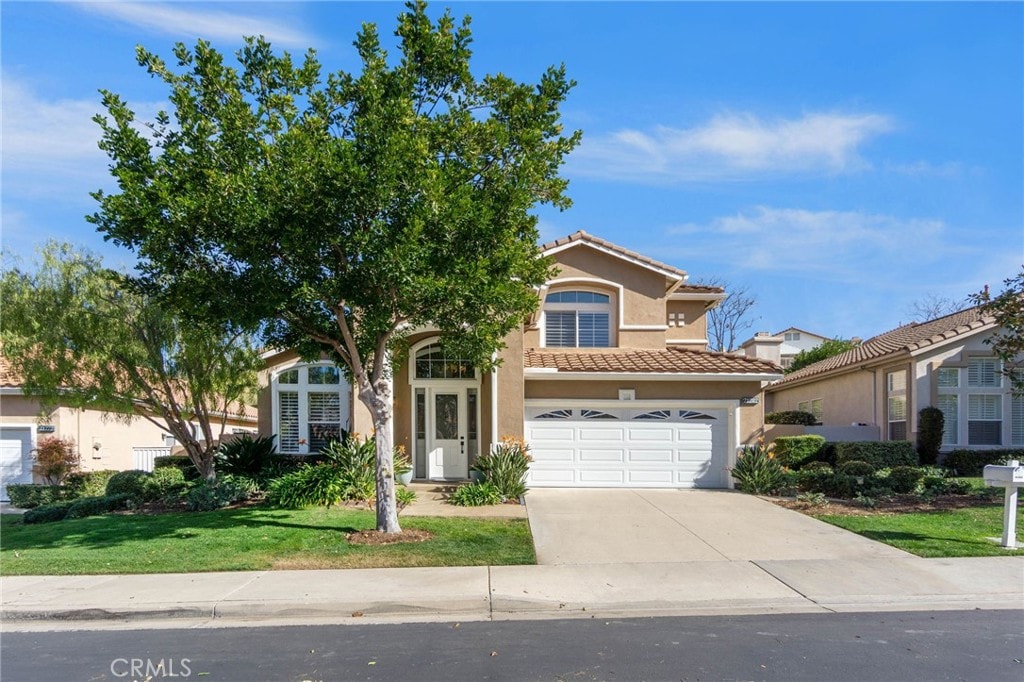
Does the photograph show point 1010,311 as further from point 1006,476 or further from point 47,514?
point 47,514

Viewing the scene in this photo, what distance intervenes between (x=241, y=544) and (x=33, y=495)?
10374 millimetres

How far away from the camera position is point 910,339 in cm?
2275

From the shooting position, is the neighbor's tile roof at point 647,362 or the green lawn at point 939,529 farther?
the neighbor's tile roof at point 647,362

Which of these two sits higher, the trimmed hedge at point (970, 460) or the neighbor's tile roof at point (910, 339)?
the neighbor's tile roof at point (910, 339)

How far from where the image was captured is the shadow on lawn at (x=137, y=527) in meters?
11.9

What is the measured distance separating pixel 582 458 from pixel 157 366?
9.49m

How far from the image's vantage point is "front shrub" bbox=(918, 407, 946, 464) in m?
19.8

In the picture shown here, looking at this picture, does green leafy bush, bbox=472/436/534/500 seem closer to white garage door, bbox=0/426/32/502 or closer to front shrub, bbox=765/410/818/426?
white garage door, bbox=0/426/32/502

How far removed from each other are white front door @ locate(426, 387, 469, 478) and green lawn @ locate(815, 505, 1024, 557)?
319 inches

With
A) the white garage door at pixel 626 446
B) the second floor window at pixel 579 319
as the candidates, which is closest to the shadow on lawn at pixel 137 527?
the white garage door at pixel 626 446

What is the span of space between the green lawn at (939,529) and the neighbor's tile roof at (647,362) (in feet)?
15.8

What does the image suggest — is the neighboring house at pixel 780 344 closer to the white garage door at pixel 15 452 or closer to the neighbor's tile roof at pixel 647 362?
the neighbor's tile roof at pixel 647 362

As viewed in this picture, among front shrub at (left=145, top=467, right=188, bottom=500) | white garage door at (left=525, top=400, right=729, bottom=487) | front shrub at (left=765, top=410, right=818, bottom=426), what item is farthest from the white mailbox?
front shrub at (left=145, top=467, right=188, bottom=500)

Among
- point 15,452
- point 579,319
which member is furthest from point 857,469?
point 15,452
